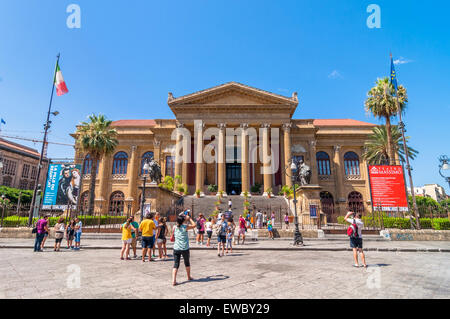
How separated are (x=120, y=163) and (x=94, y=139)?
1040 cm

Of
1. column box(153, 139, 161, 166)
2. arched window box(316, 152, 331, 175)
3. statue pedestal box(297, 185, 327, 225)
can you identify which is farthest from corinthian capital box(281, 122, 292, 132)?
column box(153, 139, 161, 166)

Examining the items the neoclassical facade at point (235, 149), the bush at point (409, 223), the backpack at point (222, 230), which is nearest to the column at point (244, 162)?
the neoclassical facade at point (235, 149)

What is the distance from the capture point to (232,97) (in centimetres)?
3284

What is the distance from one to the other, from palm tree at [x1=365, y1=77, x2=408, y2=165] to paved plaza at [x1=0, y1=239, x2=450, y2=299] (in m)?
18.4

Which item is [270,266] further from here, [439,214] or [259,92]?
[259,92]

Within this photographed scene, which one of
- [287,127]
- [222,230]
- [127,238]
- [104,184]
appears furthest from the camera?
[104,184]

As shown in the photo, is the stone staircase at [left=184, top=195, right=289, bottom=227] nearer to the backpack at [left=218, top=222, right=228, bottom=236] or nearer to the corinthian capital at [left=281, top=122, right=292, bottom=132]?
the corinthian capital at [left=281, top=122, right=292, bottom=132]

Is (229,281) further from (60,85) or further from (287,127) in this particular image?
(287,127)

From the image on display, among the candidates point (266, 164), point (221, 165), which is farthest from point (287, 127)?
point (221, 165)

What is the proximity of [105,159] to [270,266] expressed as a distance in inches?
1349

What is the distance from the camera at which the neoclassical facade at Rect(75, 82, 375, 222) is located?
31.1 m
